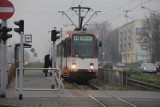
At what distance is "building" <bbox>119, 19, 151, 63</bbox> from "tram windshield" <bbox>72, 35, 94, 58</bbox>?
76288 millimetres

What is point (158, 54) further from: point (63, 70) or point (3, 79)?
point (3, 79)

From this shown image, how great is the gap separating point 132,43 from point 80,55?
10329 centimetres

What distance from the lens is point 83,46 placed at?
3039 cm

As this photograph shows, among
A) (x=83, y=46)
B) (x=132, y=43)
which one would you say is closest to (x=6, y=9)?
(x=83, y=46)

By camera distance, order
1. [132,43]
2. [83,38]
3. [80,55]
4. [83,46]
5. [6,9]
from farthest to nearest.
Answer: [132,43]
[83,38]
[83,46]
[80,55]
[6,9]

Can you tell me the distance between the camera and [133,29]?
129875 mm

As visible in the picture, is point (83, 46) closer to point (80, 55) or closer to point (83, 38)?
point (83, 38)

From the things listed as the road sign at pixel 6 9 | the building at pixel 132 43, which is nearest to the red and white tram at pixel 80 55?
the road sign at pixel 6 9

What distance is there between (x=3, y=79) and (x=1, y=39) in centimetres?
162

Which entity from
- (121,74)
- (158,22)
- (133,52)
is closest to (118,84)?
(121,74)

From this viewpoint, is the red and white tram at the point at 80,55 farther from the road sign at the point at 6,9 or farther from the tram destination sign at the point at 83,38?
the road sign at the point at 6,9

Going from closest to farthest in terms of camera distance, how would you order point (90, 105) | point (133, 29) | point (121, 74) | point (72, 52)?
point (90, 105)
point (121, 74)
point (72, 52)
point (133, 29)

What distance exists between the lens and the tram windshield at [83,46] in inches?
1190

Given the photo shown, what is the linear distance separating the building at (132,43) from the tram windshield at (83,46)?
76288mm
